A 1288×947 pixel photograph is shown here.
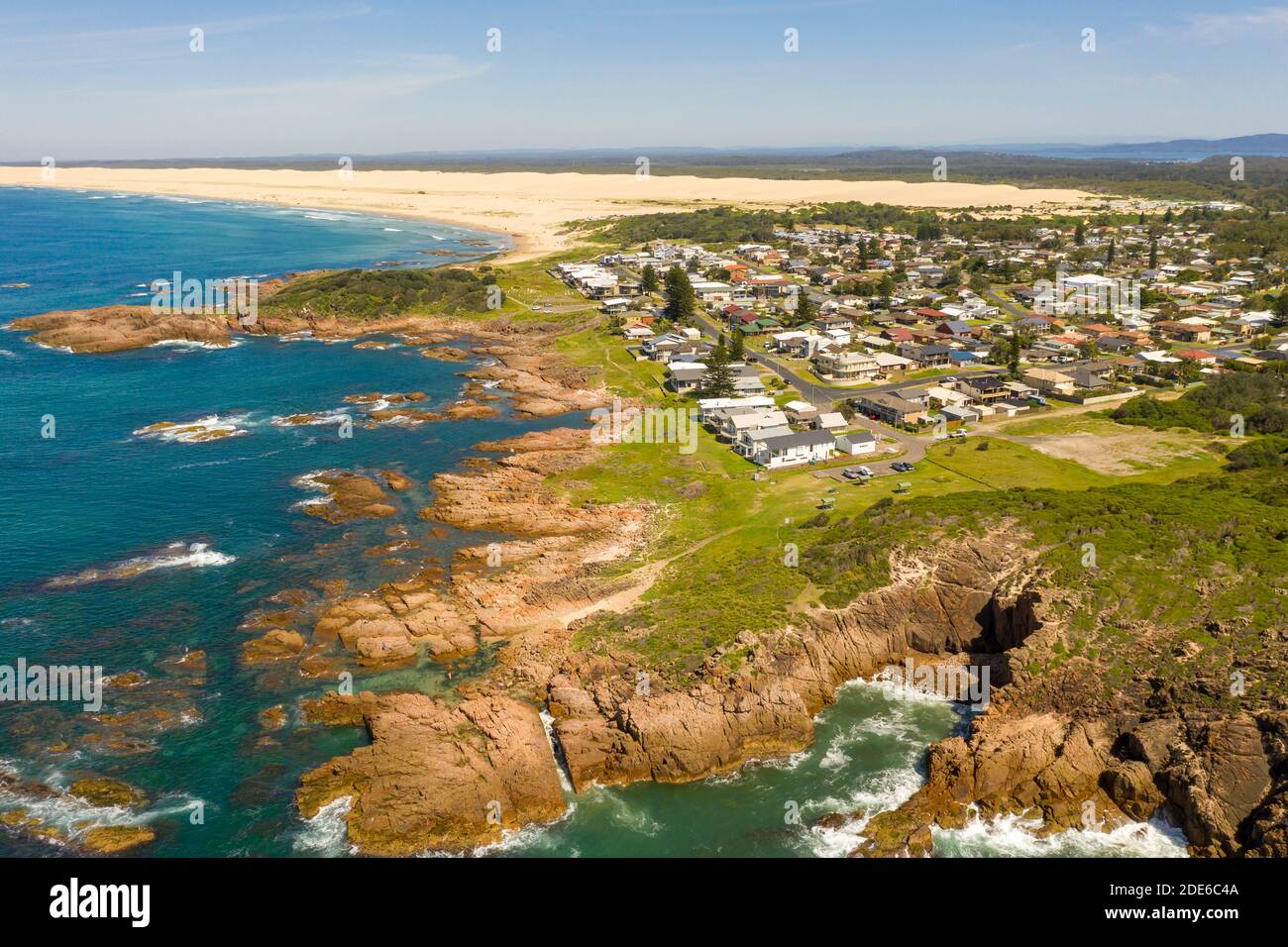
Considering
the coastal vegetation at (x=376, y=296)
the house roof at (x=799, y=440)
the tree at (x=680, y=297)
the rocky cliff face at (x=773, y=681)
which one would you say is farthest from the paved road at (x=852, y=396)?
the coastal vegetation at (x=376, y=296)

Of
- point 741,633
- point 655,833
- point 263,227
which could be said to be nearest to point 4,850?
point 655,833

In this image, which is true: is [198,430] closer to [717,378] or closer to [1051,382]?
[717,378]

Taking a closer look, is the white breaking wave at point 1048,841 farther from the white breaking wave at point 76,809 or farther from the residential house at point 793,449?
the residential house at point 793,449

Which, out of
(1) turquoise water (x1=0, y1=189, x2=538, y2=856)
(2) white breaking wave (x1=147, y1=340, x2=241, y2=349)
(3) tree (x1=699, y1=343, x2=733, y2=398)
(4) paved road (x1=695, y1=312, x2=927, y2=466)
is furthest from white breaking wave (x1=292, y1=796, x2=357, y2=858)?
(2) white breaking wave (x1=147, y1=340, x2=241, y2=349)

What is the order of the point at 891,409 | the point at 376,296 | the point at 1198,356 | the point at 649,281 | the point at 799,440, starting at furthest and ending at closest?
the point at 649,281 < the point at 376,296 < the point at 1198,356 < the point at 891,409 < the point at 799,440

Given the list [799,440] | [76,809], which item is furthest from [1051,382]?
[76,809]
